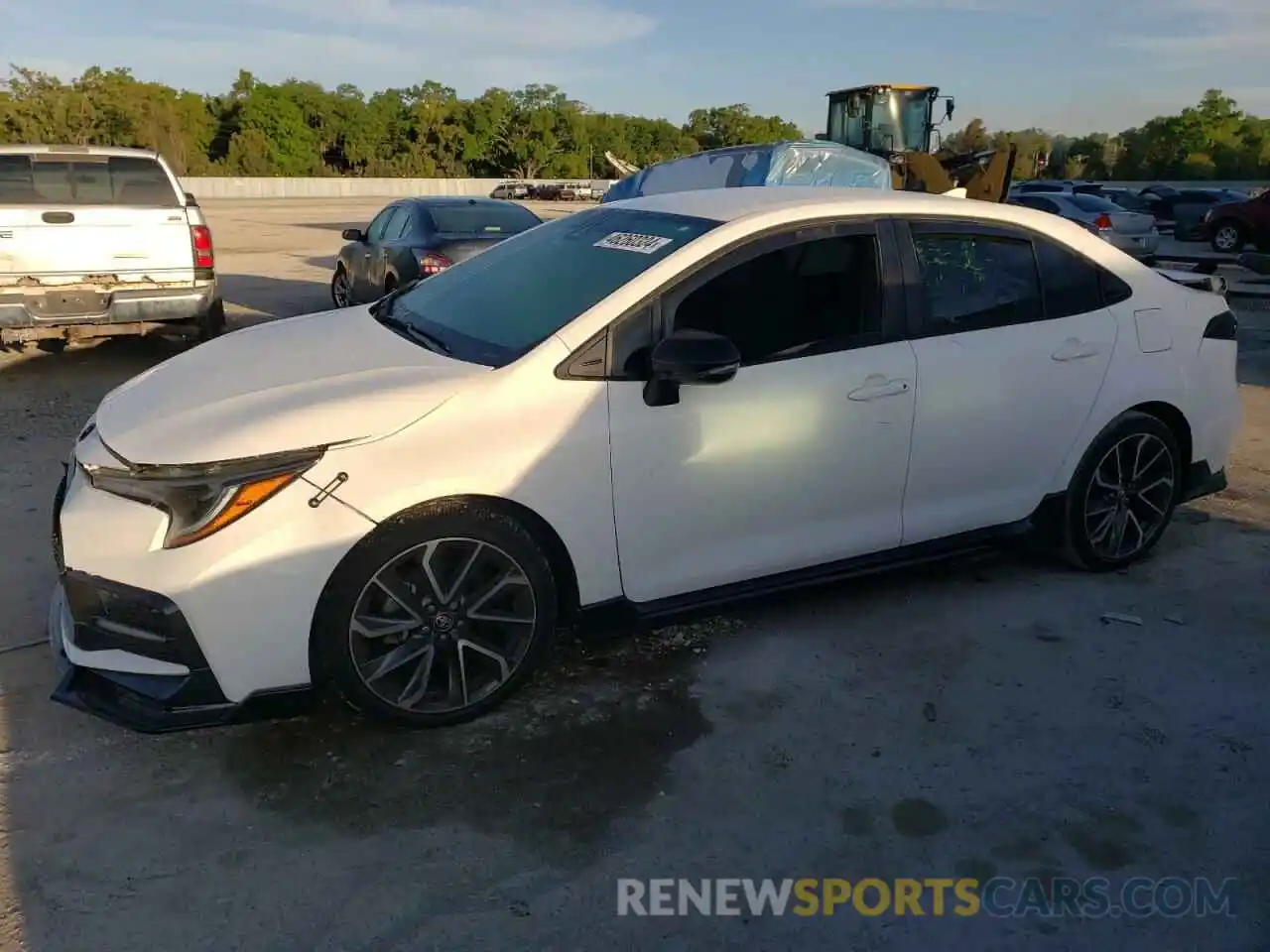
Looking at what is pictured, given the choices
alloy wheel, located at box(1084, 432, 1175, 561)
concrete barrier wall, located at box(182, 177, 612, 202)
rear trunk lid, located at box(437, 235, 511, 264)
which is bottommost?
alloy wheel, located at box(1084, 432, 1175, 561)

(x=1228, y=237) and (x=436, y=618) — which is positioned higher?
(x=1228, y=237)

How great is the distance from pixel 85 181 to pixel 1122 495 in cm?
762

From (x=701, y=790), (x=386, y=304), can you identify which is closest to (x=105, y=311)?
(x=386, y=304)

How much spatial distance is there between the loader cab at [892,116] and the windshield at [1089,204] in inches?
159

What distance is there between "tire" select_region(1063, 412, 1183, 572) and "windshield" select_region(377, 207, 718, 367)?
1990 millimetres

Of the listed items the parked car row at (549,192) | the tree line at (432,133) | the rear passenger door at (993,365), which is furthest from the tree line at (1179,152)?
the rear passenger door at (993,365)

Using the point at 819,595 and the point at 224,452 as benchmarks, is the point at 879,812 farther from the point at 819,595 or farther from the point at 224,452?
the point at 224,452

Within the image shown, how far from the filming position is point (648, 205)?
13.3 ft

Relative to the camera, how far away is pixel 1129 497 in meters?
4.38

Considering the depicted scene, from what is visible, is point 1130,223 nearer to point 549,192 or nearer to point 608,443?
point 608,443

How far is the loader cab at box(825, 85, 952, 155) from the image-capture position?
16.7 meters

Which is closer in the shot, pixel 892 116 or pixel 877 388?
pixel 877 388

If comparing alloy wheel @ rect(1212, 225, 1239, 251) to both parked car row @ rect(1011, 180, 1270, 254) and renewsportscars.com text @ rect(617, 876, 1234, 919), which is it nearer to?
parked car row @ rect(1011, 180, 1270, 254)

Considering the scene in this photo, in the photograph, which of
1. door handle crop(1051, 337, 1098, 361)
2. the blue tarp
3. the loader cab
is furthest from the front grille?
the loader cab
